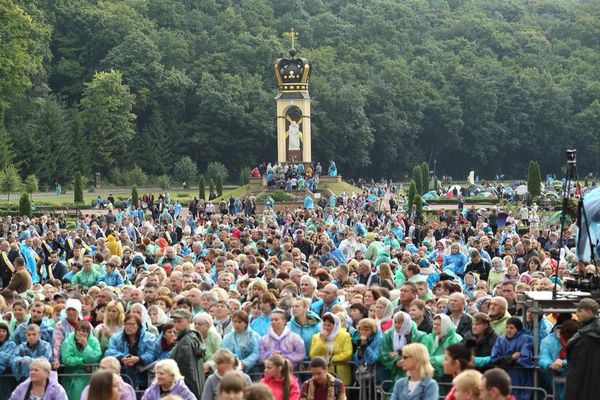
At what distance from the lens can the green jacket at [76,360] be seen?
1234cm

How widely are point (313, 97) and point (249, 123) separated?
15.8 feet

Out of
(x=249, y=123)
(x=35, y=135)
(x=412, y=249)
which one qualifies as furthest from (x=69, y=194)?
(x=412, y=249)

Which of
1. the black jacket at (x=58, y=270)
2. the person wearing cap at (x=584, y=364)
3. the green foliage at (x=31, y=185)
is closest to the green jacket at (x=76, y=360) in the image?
the person wearing cap at (x=584, y=364)

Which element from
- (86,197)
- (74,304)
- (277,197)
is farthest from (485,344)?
(86,197)

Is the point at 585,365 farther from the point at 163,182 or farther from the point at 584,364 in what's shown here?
the point at 163,182

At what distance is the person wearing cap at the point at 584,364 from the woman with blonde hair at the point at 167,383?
3.00 metres

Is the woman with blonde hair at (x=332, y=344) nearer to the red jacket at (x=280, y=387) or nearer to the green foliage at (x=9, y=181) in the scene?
Answer: the red jacket at (x=280, y=387)

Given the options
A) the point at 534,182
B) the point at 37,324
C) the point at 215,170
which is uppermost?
the point at 215,170

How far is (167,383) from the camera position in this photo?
10273 millimetres

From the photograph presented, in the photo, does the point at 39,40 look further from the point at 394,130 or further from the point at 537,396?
the point at 537,396

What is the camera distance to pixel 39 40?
2847 inches

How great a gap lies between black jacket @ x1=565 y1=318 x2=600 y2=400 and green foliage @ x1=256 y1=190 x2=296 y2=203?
138 feet

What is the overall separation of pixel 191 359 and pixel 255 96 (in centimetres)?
6960

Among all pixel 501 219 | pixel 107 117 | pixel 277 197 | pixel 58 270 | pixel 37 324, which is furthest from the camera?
pixel 107 117
